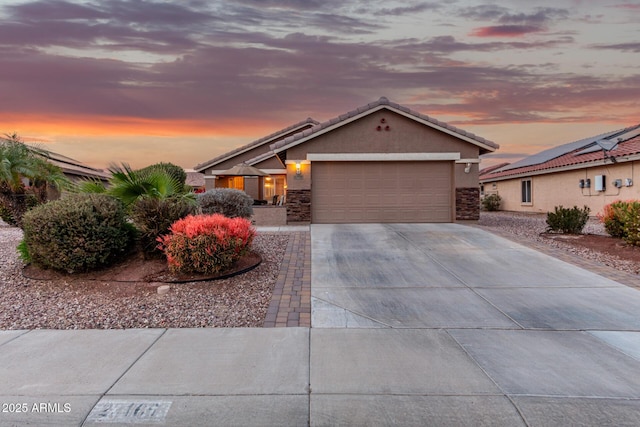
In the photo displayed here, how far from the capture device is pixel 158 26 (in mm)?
13234

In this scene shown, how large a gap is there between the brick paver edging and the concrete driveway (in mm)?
182

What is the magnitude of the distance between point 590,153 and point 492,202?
7.61m

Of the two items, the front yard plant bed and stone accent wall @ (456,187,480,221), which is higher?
stone accent wall @ (456,187,480,221)

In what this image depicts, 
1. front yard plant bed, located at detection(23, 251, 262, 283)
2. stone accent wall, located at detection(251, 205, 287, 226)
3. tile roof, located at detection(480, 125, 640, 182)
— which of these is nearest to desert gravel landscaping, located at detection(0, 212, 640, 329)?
front yard plant bed, located at detection(23, 251, 262, 283)

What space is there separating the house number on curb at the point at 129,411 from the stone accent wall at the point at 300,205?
36.8 ft

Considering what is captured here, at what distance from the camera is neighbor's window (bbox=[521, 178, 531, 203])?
74.7 feet

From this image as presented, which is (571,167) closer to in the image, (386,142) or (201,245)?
(386,142)

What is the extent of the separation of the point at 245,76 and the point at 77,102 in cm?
794

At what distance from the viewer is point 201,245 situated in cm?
618

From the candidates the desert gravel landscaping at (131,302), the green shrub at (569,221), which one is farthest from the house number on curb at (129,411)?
the green shrub at (569,221)

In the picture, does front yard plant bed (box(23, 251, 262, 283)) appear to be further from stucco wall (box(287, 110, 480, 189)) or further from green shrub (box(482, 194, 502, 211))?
green shrub (box(482, 194, 502, 211))

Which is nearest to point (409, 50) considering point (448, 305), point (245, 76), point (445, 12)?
point (445, 12)

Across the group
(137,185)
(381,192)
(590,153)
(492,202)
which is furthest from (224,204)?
(492,202)

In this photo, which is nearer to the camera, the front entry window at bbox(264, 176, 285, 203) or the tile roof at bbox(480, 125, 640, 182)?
the tile roof at bbox(480, 125, 640, 182)
